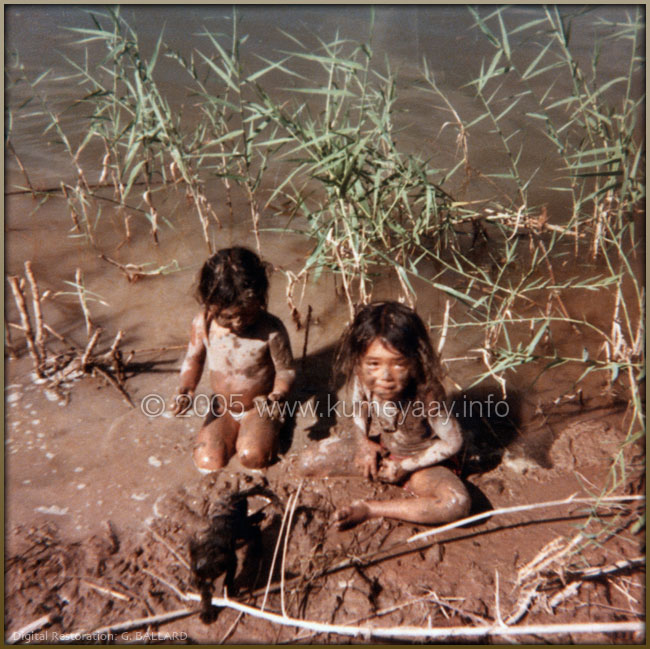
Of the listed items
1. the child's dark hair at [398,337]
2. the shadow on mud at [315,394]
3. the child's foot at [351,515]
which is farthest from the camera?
the shadow on mud at [315,394]

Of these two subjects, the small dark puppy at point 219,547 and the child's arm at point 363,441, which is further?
the child's arm at point 363,441

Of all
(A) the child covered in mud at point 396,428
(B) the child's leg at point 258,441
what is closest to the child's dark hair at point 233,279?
(A) the child covered in mud at point 396,428

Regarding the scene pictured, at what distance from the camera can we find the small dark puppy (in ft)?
6.82

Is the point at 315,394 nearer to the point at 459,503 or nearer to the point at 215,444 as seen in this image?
the point at 215,444

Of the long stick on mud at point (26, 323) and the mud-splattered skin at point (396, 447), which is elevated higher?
the long stick on mud at point (26, 323)

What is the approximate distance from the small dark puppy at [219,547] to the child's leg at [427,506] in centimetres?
44

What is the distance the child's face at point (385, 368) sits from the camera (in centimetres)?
238

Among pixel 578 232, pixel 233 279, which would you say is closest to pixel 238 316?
pixel 233 279

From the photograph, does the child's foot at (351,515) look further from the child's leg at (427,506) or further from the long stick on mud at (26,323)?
the long stick on mud at (26,323)

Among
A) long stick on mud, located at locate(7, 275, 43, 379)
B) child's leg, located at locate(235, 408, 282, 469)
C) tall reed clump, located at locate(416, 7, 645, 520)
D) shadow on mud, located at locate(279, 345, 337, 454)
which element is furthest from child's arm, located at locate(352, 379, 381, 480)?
long stick on mud, located at locate(7, 275, 43, 379)

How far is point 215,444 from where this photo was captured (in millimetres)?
2889

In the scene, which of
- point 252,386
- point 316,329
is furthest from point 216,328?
point 316,329

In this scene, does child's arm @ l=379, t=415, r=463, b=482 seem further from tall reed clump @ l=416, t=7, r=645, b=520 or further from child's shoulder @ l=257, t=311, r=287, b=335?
child's shoulder @ l=257, t=311, r=287, b=335

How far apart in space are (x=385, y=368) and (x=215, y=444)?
3.42 feet
